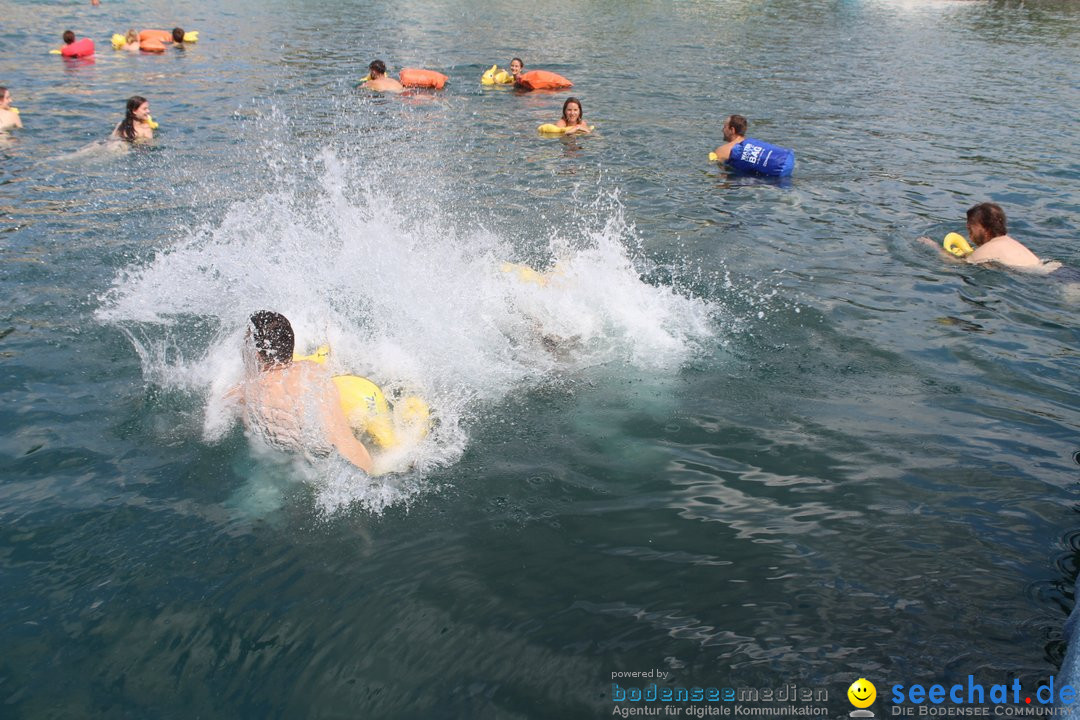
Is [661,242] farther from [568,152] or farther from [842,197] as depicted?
[568,152]

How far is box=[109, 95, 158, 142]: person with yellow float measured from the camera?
40.6 feet

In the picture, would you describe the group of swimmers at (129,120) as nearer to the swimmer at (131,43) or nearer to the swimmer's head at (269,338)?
the swimmer at (131,43)

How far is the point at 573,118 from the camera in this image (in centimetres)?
1371

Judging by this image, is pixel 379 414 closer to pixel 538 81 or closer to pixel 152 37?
pixel 538 81

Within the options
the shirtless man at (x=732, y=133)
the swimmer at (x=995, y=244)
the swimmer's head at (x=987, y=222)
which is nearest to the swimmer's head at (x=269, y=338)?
the swimmer at (x=995, y=244)

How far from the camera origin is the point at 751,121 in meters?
15.3

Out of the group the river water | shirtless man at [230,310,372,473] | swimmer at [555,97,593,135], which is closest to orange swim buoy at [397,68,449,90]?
the river water

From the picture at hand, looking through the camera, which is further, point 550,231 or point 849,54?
point 849,54

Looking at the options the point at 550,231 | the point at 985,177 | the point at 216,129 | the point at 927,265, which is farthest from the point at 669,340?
the point at 216,129

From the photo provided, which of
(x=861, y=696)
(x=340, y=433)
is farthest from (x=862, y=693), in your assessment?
(x=340, y=433)

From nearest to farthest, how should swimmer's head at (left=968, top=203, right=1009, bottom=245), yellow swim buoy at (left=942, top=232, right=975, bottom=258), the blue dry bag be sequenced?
swimmer's head at (left=968, top=203, right=1009, bottom=245) → yellow swim buoy at (left=942, top=232, right=975, bottom=258) → the blue dry bag

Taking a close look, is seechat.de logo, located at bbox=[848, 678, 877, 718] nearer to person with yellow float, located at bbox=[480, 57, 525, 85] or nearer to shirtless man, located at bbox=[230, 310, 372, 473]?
shirtless man, located at bbox=[230, 310, 372, 473]

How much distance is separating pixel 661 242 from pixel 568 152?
4.32 meters

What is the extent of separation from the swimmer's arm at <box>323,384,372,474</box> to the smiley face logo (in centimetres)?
295
